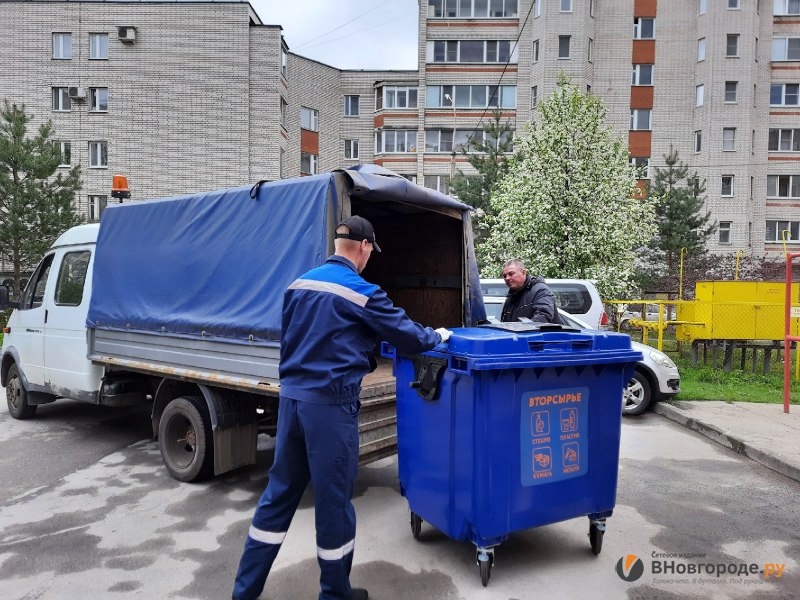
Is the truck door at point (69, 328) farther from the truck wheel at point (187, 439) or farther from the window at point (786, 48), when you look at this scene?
the window at point (786, 48)

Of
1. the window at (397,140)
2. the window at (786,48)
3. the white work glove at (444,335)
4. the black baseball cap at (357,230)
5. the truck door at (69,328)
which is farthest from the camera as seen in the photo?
the window at (397,140)

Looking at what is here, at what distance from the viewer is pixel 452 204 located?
534cm

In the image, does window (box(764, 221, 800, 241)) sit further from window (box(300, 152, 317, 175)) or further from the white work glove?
the white work glove

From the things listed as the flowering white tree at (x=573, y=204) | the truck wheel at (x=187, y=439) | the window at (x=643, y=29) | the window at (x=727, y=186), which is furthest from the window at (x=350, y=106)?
the truck wheel at (x=187, y=439)

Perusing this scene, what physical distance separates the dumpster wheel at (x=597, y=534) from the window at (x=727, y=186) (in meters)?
29.5

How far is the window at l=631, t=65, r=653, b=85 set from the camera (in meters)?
29.3

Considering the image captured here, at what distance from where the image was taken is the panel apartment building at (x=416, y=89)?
26484mm

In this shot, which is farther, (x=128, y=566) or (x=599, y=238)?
(x=599, y=238)

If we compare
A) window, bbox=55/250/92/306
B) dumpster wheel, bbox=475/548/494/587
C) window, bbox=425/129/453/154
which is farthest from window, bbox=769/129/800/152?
dumpster wheel, bbox=475/548/494/587

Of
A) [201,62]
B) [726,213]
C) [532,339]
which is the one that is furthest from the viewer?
[726,213]

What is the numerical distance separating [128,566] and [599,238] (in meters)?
12.3

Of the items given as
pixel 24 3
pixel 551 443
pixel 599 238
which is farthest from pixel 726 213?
pixel 24 3

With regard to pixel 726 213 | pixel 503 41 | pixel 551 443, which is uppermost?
pixel 503 41

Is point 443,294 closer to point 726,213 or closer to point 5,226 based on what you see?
point 5,226
